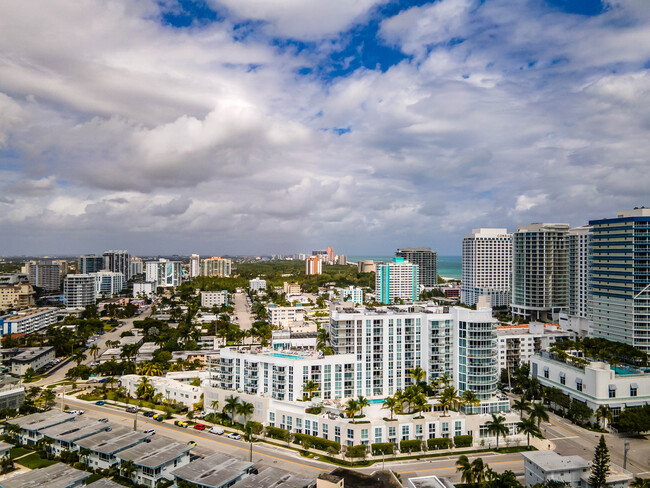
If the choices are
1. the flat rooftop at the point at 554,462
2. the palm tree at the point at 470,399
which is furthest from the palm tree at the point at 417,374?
the flat rooftop at the point at 554,462

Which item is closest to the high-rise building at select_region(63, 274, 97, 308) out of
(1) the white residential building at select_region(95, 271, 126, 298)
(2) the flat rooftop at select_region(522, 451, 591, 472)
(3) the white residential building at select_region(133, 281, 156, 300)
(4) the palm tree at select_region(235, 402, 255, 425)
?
(1) the white residential building at select_region(95, 271, 126, 298)

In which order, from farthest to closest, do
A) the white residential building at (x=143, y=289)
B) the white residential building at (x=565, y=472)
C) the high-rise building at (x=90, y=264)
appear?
the high-rise building at (x=90, y=264) < the white residential building at (x=143, y=289) < the white residential building at (x=565, y=472)

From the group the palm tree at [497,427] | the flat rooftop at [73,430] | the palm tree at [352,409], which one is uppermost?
the palm tree at [352,409]

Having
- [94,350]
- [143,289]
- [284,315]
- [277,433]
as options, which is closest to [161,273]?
[143,289]

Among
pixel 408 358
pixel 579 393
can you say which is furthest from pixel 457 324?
pixel 579 393

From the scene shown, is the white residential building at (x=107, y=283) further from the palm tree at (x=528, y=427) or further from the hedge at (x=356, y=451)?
the palm tree at (x=528, y=427)

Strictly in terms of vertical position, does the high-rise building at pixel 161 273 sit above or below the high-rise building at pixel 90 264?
below

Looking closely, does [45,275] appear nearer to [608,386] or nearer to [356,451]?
[356,451]

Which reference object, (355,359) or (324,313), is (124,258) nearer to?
(324,313)
